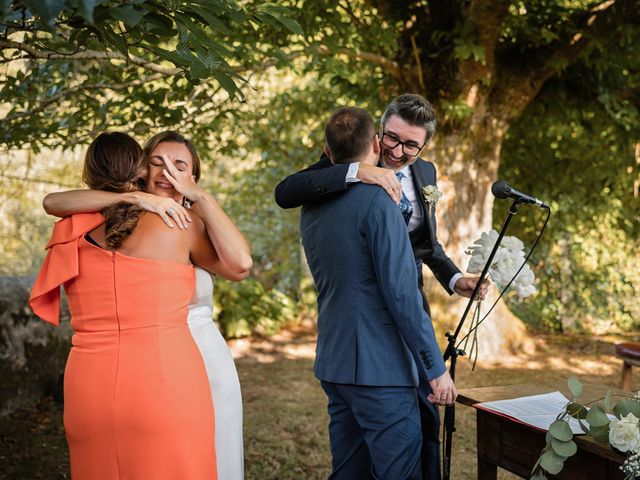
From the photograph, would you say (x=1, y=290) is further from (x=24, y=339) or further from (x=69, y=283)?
(x=69, y=283)

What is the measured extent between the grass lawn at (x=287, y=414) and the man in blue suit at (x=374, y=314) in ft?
6.56

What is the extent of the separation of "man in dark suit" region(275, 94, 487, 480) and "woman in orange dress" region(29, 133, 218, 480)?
626 millimetres

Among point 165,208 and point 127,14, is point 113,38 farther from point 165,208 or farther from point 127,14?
point 165,208

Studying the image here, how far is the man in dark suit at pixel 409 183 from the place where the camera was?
8.12 feet

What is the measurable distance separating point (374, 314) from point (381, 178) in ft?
1.65

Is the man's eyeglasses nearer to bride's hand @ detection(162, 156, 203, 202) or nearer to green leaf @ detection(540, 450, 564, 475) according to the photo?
bride's hand @ detection(162, 156, 203, 202)

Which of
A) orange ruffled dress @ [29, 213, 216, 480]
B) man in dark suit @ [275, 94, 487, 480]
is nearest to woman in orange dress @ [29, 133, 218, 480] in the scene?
orange ruffled dress @ [29, 213, 216, 480]

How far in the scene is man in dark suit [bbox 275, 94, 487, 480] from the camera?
2475 mm

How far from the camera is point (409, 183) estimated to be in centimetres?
316

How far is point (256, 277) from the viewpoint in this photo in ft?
35.8

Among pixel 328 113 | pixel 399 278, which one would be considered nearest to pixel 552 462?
pixel 399 278

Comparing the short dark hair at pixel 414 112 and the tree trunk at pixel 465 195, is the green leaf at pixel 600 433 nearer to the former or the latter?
the short dark hair at pixel 414 112

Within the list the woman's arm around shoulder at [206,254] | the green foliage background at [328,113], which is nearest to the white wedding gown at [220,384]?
the woman's arm around shoulder at [206,254]

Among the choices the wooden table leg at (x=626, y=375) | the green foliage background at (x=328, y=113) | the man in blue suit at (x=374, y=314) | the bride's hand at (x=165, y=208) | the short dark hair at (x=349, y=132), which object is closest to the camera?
the bride's hand at (x=165, y=208)
